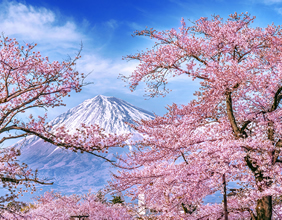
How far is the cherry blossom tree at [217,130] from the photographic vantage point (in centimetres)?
605

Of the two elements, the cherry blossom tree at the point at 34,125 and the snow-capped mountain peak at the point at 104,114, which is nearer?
the cherry blossom tree at the point at 34,125

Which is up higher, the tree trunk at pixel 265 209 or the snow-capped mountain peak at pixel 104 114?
the snow-capped mountain peak at pixel 104 114

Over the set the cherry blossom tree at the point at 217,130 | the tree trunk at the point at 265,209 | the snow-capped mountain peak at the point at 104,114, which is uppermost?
the snow-capped mountain peak at the point at 104,114

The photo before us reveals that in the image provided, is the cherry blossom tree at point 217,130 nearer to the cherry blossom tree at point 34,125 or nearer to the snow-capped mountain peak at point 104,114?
the cherry blossom tree at point 34,125

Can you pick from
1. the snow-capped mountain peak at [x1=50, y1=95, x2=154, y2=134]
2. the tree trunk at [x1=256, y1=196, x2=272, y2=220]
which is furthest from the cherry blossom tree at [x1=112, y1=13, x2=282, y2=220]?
the snow-capped mountain peak at [x1=50, y1=95, x2=154, y2=134]

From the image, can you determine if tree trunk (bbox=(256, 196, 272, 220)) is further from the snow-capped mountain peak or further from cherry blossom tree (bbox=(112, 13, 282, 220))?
the snow-capped mountain peak

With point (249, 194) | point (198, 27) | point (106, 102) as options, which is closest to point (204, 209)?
point (249, 194)

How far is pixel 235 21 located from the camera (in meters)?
8.34

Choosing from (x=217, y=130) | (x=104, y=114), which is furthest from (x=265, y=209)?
(x=104, y=114)

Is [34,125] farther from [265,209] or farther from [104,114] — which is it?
[104,114]

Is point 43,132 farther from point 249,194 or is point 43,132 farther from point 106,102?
point 106,102

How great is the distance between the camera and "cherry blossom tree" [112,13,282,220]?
6.05 m

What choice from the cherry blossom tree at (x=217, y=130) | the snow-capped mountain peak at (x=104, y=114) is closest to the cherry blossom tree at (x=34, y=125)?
the cherry blossom tree at (x=217, y=130)

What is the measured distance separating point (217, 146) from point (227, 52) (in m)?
3.67
